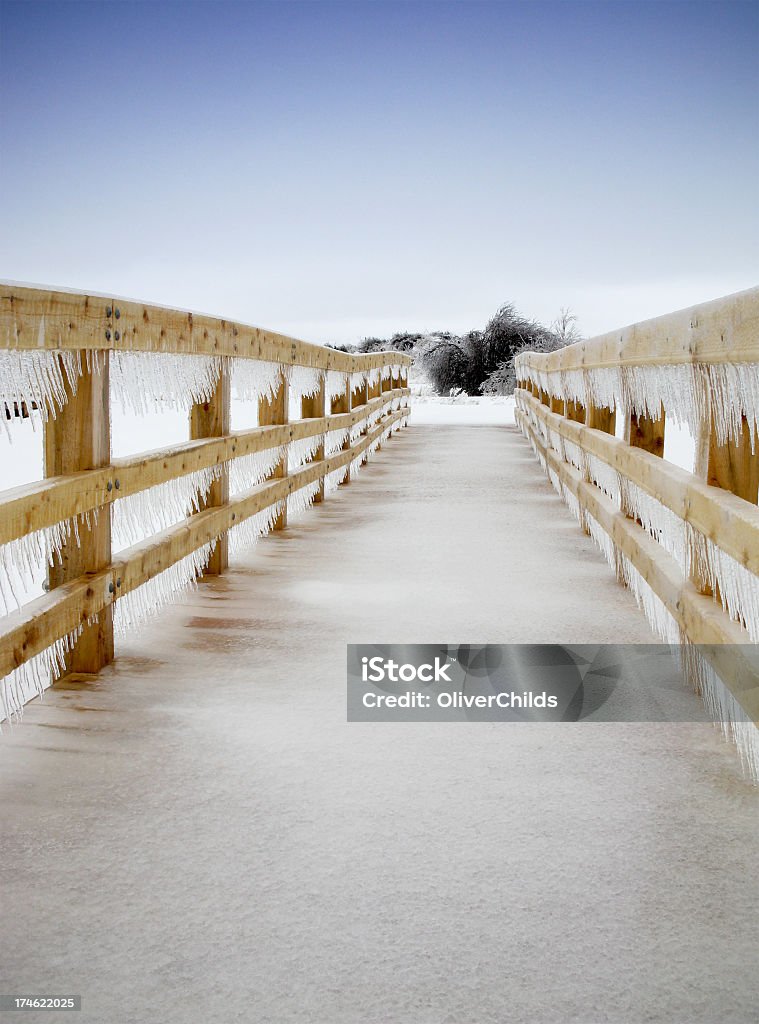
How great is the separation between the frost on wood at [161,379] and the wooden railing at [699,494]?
5.56 ft

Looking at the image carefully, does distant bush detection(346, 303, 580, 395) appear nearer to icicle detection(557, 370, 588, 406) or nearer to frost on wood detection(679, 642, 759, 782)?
icicle detection(557, 370, 588, 406)

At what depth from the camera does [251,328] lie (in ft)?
14.9

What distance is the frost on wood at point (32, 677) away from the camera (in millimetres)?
2457

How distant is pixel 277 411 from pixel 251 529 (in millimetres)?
942

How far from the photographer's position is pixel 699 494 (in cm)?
265

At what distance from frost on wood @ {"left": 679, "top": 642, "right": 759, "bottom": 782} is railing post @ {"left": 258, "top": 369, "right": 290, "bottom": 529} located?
10.0 feet

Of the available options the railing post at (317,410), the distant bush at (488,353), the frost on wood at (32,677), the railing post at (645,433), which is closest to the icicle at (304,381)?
the railing post at (317,410)

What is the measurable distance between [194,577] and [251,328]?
4.19ft

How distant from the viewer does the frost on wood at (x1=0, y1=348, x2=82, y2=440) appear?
7.63 ft

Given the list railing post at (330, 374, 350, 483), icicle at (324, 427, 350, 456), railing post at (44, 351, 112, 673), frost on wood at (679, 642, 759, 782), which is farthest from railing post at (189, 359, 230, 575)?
railing post at (330, 374, 350, 483)

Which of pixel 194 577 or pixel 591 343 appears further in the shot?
pixel 591 343

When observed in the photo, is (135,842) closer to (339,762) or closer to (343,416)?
(339,762)

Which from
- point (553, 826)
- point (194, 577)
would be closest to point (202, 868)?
point (553, 826)

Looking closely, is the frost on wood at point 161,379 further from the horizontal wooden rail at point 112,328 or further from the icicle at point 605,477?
the icicle at point 605,477
